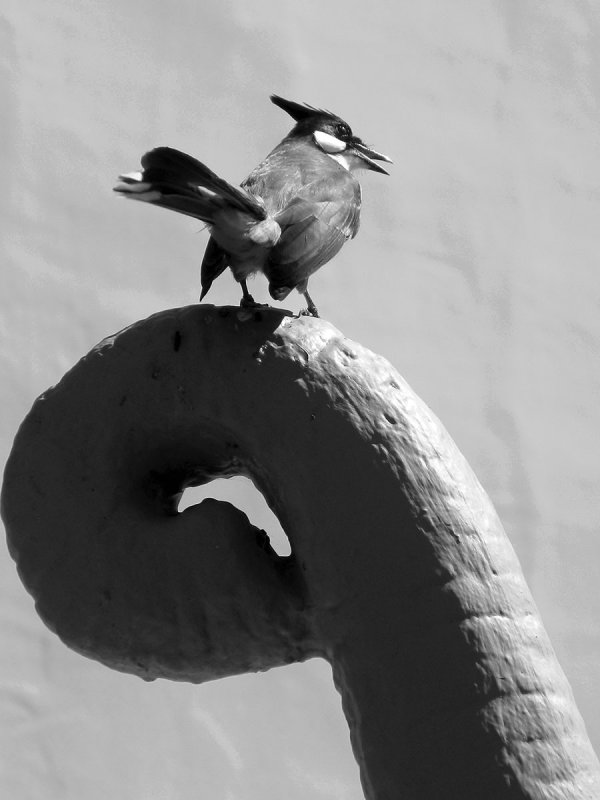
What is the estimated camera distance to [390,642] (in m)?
1.06

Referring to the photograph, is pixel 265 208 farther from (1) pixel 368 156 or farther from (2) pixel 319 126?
(1) pixel 368 156

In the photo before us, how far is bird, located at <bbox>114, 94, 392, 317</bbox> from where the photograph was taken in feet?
4.19

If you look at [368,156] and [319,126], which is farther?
[368,156]

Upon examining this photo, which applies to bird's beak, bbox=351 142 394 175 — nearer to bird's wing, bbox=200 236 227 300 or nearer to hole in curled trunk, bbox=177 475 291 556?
hole in curled trunk, bbox=177 475 291 556

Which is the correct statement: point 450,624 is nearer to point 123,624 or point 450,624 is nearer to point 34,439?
point 123,624

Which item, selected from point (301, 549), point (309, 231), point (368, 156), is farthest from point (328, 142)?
point (301, 549)

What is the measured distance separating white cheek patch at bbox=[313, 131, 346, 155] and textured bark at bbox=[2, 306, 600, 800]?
0.92 metres

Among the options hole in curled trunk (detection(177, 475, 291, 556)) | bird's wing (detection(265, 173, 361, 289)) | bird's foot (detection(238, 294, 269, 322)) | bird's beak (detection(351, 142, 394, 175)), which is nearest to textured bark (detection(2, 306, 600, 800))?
bird's foot (detection(238, 294, 269, 322))

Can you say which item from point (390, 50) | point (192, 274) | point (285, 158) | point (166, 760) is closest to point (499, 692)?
point (285, 158)

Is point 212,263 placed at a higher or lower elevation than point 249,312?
higher

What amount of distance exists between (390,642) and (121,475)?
0.27 m

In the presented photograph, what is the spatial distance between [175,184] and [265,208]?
0.71 feet

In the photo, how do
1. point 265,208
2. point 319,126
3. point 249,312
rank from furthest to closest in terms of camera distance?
point 319,126, point 265,208, point 249,312

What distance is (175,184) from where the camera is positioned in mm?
1286
